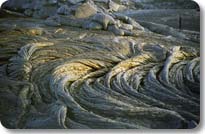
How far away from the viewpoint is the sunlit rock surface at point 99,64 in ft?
5.48

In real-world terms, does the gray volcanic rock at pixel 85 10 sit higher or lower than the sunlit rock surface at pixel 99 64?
higher

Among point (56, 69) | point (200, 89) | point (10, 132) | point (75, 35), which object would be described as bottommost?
point (10, 132)

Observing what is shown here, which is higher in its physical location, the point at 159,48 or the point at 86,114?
the point at 159,48

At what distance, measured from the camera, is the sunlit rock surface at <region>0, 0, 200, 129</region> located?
167 cm

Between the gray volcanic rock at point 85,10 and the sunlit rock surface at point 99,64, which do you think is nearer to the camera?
the sunlit rock surface at point 99,64

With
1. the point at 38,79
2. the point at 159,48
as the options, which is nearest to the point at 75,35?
the point at 38,79

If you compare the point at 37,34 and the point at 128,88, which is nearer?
the point at 128,88

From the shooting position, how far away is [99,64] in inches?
68.5

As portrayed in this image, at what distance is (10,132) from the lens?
68.1 inches

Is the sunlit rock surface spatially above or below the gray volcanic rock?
below

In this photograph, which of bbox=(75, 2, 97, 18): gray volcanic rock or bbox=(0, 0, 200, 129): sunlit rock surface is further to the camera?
bbox=(75, 2, 97, 18): gray volcanic rock

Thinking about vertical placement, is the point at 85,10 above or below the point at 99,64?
above

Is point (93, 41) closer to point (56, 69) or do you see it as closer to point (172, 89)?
point (56, 69)

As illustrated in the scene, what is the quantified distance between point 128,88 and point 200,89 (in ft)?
0.93
